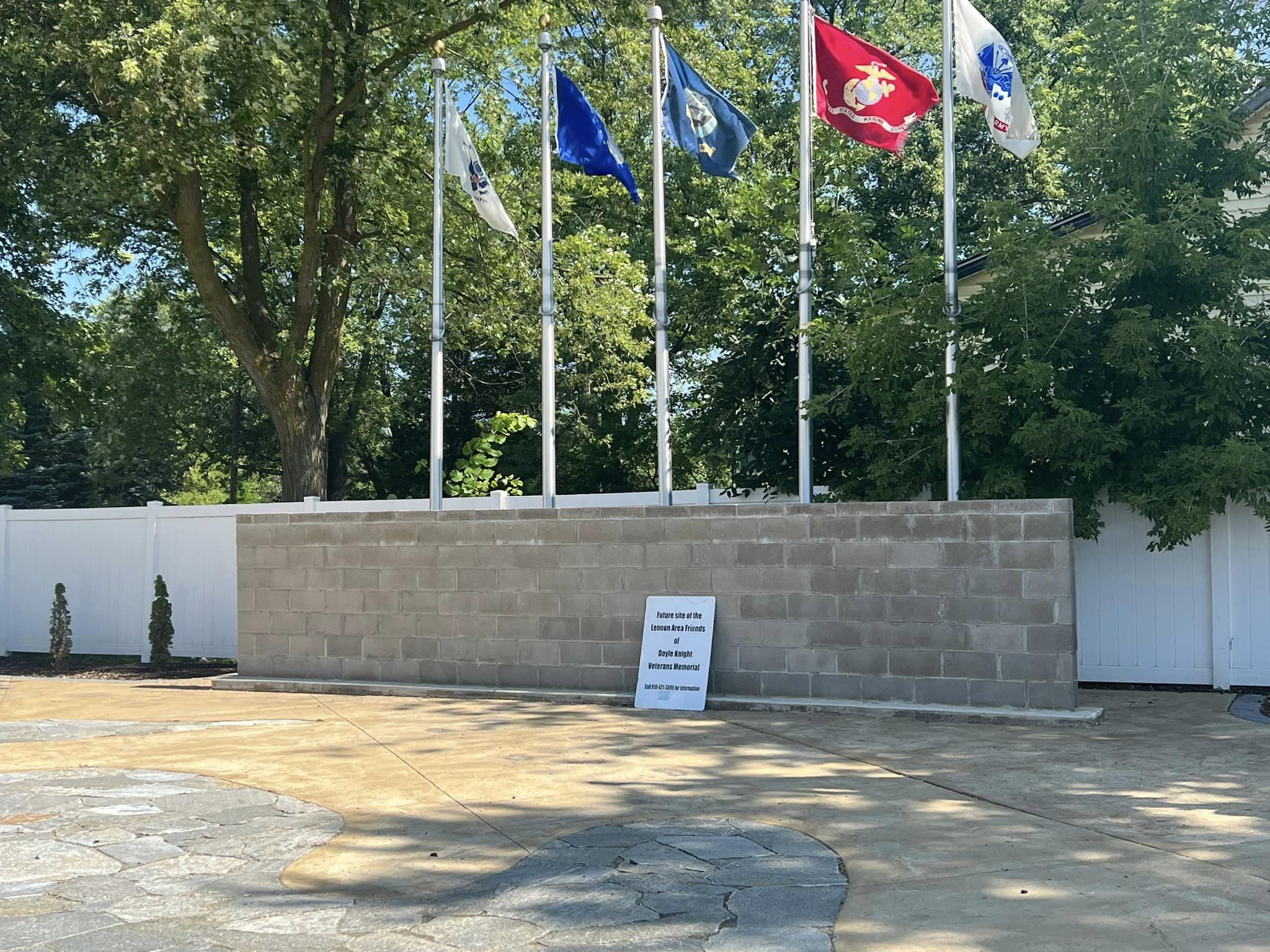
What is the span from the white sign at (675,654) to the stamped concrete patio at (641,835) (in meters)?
0.65

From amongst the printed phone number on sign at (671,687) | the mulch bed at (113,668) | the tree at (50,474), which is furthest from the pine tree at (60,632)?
the tree at (50,474)

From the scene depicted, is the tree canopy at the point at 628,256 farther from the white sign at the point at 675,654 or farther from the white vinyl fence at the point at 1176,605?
the white sign at the point at 675,654

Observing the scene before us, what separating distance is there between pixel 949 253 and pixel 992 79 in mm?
1651

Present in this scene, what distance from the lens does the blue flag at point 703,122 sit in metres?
12.2

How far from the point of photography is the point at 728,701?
11.0 meters

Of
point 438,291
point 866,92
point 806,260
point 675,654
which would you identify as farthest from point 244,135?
point 675,654

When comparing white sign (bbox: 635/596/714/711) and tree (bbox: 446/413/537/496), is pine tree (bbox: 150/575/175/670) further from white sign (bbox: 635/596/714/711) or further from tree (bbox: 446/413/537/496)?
white sign (bbox: 635/596/714/711)

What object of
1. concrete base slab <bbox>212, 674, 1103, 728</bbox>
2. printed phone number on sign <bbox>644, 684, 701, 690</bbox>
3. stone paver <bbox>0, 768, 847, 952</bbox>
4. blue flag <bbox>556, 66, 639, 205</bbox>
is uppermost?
blue flag <bbox>556, 66, 639, 205</bbox>

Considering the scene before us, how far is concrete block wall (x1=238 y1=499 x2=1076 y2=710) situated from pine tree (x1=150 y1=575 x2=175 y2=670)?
243 centimetres

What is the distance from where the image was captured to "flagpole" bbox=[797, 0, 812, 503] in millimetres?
11562

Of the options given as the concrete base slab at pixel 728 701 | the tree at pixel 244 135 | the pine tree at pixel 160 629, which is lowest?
the concrete base slab at pixel 728 701

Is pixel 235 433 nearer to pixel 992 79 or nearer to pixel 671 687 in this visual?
pixel 671 687

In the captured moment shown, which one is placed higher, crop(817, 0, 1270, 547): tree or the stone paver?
crop(817, 0, 1270, 547): tree

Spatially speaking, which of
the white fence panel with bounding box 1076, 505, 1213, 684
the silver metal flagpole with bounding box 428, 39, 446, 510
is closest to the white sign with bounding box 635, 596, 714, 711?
the silver metal flagpole with bounding box 428, 39, 446, 510
